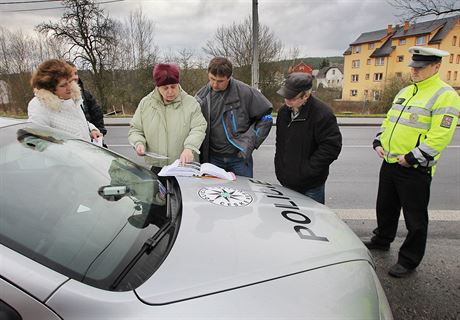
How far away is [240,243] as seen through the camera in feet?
4.35

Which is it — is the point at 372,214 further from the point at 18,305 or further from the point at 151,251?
the point at 18,305

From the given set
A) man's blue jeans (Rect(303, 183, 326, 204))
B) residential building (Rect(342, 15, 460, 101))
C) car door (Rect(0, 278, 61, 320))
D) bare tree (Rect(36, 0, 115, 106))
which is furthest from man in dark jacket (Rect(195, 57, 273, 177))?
residential building (Rect(342, 15, 460, 101))

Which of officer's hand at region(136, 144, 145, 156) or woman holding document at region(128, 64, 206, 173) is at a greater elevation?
woman holding document at region(128, 64, 206, 173)

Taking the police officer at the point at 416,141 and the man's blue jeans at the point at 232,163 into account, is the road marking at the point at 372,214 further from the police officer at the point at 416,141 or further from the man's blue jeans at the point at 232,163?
the man's blue jeans at the point at 232,163

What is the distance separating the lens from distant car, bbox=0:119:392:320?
986mm

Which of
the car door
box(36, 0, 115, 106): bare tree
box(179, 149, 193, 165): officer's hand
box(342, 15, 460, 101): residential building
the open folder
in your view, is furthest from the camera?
box(342, 15, 460, 101): residential building

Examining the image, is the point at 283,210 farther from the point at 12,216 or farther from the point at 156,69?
the point at 156,69

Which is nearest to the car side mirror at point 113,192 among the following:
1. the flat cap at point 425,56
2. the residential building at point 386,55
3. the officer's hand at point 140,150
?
the officer's hand at point 140,150

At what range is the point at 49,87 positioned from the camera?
2.40 m

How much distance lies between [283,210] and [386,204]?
1391mm

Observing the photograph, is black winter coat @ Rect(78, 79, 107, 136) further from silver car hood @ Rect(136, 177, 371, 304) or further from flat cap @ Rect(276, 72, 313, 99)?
flat cap @ Rect(276, 72, 313, 99)

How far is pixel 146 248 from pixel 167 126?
1396mm

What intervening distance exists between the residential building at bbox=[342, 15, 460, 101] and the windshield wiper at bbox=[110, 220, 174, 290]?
45248 mm

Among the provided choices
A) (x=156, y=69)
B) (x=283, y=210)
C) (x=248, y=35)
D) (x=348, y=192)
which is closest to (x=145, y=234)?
(x=283, y=210)
